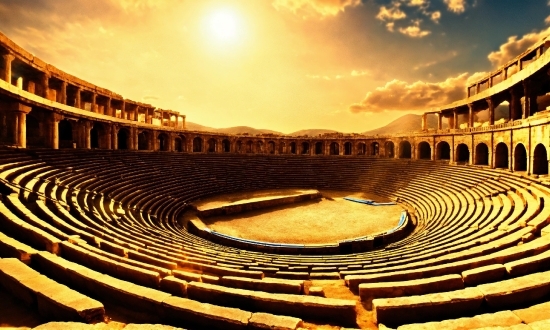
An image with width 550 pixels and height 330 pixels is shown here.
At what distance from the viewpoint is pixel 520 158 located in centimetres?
2194

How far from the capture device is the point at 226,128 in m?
173

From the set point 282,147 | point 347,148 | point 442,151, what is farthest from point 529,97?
point 282,147

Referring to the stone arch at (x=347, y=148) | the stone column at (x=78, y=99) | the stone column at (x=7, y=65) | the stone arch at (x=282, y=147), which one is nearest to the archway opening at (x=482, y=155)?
the stone arch at (x=347, y=148)

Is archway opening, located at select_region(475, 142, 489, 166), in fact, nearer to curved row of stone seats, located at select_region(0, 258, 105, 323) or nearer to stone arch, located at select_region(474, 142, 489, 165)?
stone arch, located at select_region(474, 142, 489, 165)

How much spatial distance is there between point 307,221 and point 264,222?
3543 millimetres

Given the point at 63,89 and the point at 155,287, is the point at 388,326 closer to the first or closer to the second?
the point at 155,287

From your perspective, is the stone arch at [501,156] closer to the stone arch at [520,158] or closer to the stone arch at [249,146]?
the stone arch at [520,158]

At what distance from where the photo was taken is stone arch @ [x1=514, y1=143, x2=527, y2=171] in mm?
21798

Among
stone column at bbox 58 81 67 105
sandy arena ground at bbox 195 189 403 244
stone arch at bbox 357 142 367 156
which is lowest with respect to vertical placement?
sandy arena ground at bbox 195 189 403 244

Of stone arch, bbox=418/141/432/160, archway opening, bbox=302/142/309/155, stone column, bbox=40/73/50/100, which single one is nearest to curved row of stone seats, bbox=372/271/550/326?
stone column, bbox=40/73/50/100

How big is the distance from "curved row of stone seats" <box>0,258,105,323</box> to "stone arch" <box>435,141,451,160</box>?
1432 inches

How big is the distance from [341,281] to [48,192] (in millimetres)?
14574

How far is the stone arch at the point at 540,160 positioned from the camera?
1920cm

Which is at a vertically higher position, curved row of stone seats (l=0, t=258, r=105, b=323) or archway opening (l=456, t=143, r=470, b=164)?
archway opening (l=456, t=143, r=470, b=164)
